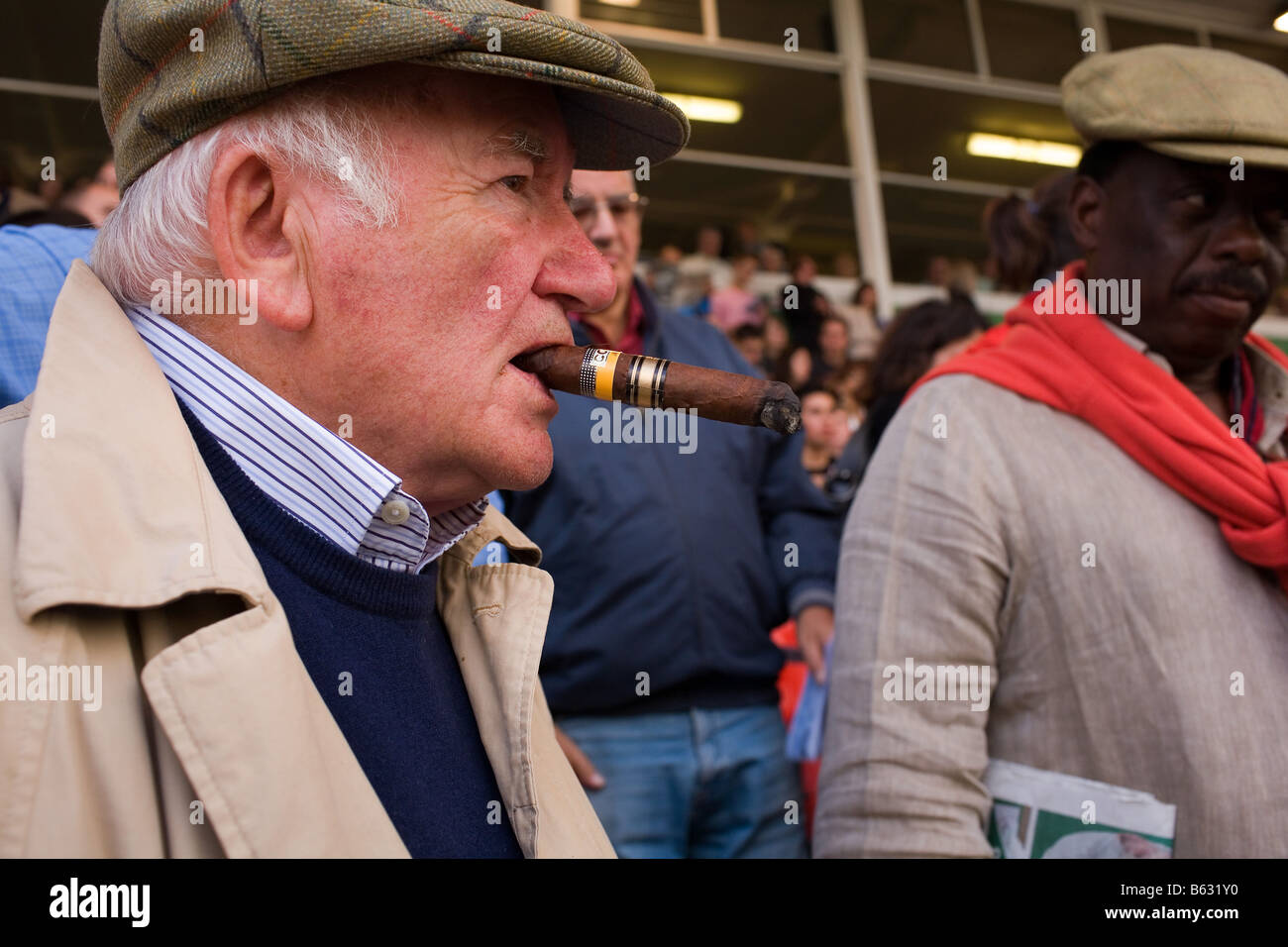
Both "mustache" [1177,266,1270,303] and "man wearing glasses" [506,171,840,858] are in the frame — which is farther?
"man wearing glasses" [506,171,840,858]

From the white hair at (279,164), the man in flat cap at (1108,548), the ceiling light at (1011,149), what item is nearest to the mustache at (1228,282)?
the man in flat cap at (1108,548)

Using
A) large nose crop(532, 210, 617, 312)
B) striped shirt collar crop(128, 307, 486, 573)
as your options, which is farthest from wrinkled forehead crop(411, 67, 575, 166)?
striped shirt collar crop(128, 307, 486, 573)

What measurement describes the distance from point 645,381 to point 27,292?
110 centimetres

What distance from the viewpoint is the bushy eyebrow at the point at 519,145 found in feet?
4.49

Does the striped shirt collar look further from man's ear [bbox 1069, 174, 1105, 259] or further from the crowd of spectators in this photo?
the crowd of spectators

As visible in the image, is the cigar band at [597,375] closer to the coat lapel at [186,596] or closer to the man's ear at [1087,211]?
the coat lapel at [186,596]

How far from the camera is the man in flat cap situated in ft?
6.68

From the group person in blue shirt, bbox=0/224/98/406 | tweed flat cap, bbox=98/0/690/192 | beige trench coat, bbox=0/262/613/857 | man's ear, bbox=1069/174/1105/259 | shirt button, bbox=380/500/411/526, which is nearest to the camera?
beige trench coat, bbox=0/262/613/857

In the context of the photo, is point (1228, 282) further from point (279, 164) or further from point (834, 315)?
point (834, 315)

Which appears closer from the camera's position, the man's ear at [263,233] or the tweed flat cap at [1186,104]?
the man's ear at [263,233]

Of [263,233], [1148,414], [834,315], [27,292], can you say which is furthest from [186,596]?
[834,315]

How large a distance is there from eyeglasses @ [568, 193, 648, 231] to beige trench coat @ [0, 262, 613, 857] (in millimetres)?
1971

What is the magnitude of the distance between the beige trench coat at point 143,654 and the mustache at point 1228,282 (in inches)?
80.0

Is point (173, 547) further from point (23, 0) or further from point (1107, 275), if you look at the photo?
point (23, 0)
